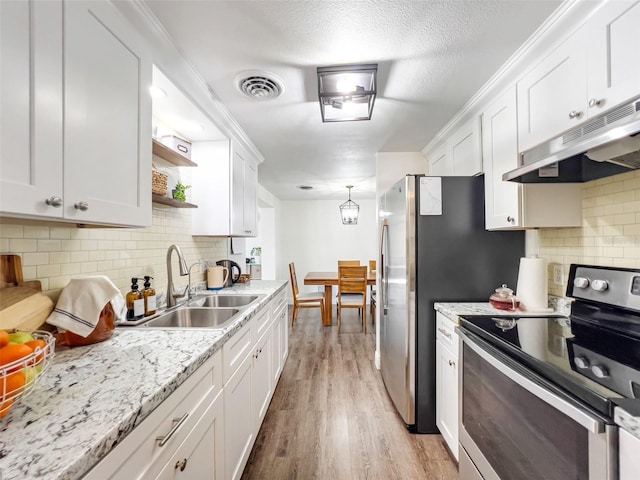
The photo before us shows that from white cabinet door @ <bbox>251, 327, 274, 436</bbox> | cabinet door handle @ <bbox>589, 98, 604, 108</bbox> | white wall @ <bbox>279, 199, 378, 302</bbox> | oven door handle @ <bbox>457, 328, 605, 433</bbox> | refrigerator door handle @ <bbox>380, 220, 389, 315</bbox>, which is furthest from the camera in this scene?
white wall @ <bbox>279, 199, 378, 302</bbox>

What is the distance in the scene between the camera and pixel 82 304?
42.1 inches

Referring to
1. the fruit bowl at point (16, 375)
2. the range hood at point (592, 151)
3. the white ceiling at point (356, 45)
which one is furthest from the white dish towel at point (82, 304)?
the range hood at point (592, 151)

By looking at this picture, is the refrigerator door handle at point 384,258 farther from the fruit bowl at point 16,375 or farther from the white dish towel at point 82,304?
the fruit bowl at point 16,375

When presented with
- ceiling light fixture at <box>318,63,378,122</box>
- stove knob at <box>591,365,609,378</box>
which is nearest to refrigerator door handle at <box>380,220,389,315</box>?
ceiling light fixture at <box>318,63,378,122</box>

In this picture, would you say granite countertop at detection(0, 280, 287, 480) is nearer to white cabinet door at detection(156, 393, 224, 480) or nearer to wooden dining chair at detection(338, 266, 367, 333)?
white cabinet door at detection(156, 393, 224, 480)

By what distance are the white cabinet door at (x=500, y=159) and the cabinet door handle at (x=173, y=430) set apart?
1.77m

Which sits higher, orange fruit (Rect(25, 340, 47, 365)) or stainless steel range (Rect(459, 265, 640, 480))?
orange fruit (Rect(25, 340, 47, 365))

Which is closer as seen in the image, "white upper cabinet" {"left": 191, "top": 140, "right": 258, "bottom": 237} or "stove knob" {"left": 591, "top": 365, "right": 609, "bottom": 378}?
"stove knob" {"left": 591, "top": 365, "right": 609, "bottom": 378}

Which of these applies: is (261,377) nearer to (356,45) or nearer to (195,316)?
(195,316)

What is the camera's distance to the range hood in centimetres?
90

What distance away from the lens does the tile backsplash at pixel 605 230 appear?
4.15 ft

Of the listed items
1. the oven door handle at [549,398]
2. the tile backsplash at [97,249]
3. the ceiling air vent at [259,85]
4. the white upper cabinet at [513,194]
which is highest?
the ceiling air vent at [259,85]

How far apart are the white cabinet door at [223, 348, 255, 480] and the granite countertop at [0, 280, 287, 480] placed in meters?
0.32

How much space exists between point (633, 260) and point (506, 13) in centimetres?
122
